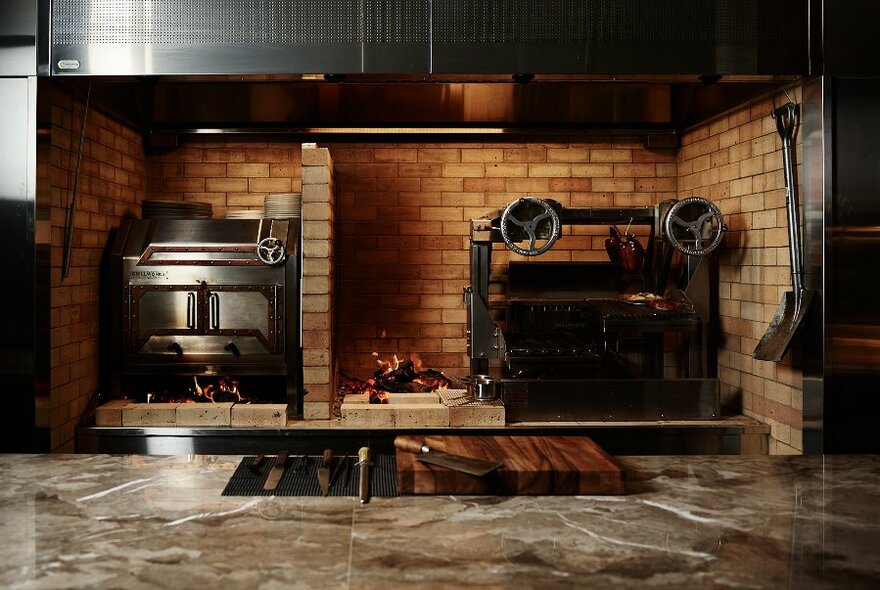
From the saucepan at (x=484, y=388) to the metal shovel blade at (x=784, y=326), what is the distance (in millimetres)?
1342

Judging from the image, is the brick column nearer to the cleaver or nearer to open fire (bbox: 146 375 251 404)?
open fire (bbox: 146 375 251 404)

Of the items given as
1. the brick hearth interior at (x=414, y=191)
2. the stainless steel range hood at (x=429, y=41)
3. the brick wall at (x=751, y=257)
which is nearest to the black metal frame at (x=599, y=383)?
the brick wall at (x=751, y=257)

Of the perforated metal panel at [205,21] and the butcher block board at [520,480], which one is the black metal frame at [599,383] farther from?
the butcher block board at [520,480]

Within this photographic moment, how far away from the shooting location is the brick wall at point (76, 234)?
12.8ft

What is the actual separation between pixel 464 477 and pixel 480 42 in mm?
2311

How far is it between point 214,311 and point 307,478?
2484mm

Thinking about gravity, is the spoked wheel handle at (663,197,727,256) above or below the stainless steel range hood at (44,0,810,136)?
below

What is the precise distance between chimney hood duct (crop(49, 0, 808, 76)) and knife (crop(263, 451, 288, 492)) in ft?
6.57

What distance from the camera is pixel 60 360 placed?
156 inches

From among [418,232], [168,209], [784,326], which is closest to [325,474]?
[784,326]

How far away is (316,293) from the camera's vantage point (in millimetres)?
4414

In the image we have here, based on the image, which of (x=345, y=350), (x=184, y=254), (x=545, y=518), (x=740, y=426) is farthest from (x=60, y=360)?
(x=740, y=426)

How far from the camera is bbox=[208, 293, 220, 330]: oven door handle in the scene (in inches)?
176

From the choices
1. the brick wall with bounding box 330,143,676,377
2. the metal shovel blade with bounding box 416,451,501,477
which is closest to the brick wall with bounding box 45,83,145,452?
the brick wall with bounding box 330,143,676,377
